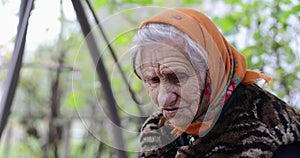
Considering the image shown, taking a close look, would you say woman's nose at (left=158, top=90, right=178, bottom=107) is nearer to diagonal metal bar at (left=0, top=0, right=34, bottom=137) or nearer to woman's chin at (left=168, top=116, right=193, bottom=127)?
woman's chin at (left=168, top=116, right=193, bottom=127)

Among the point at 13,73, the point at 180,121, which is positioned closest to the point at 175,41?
the point at 180,121

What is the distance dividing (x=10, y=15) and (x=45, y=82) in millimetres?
1301

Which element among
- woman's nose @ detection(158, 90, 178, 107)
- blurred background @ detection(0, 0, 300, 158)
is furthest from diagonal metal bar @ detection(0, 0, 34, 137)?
woman's nose @ detection(158, 90, 178, 107)

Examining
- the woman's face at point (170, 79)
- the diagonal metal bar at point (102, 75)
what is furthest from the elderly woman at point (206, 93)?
the diagonal metal bar at point (102, 75)

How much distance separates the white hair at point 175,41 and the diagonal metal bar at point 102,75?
11.3 inches

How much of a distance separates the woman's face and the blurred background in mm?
96

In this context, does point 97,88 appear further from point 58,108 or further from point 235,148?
point 58,108

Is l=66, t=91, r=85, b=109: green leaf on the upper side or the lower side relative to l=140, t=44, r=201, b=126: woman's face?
lower

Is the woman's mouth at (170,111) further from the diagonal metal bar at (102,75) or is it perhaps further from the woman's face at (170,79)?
the diagonal metal bar at (102,75)

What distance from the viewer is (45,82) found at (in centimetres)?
372

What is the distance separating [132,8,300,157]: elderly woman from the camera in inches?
47.8

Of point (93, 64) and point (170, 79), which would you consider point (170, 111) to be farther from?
point (93, 64)

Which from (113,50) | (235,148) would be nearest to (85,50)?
(113,50)

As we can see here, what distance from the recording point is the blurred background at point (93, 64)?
1.47 meters
